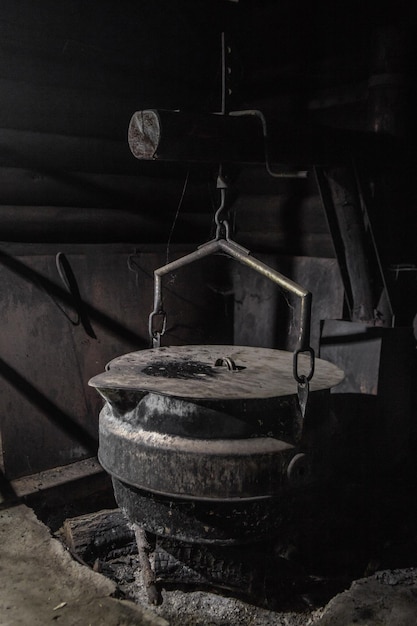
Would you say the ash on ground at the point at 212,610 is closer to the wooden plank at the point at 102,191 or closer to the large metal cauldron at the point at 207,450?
the large metal cauldron at the point at 207,450

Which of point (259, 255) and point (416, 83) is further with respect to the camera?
point (259, 255)

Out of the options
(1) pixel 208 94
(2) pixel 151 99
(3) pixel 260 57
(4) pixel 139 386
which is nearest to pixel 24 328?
(4) pixel 139 386

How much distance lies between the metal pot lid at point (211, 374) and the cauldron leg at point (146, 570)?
89 cm

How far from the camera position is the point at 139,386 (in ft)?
9.05

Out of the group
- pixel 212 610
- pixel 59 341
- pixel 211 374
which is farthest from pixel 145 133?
pixel 212 610

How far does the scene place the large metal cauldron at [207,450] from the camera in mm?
2648

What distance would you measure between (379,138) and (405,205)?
492 millimetres

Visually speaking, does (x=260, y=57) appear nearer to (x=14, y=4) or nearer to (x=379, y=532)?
(x=14, y=4)

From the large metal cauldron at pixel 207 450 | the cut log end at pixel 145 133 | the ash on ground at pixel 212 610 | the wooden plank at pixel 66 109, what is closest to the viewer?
the large metal cauldron at pixel 207 450

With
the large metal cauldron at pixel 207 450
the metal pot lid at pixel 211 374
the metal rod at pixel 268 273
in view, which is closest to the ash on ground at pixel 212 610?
the large metal cauldron at pixel 207 450

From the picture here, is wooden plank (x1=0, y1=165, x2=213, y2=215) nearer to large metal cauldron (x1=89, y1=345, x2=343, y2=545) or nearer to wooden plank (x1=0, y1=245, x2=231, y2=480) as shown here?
wooden plank (x1=0, y1=245, x2=231, y2=480)

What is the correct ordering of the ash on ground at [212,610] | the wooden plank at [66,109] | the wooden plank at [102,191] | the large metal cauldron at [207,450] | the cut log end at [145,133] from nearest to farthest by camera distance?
the large metal cauldron at [207,450] → the cut log end at [145,133] → the ash on ground at [212,610] → the wooden plank at [66,109] → the wooden plank at [102,191]

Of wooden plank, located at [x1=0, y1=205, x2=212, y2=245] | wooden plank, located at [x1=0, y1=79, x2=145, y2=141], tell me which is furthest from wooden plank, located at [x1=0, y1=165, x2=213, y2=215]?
wooden plank, located at [x1=0, y1=79, x2=145, y2=141]

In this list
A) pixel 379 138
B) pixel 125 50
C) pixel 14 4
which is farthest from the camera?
pixel 125 50
